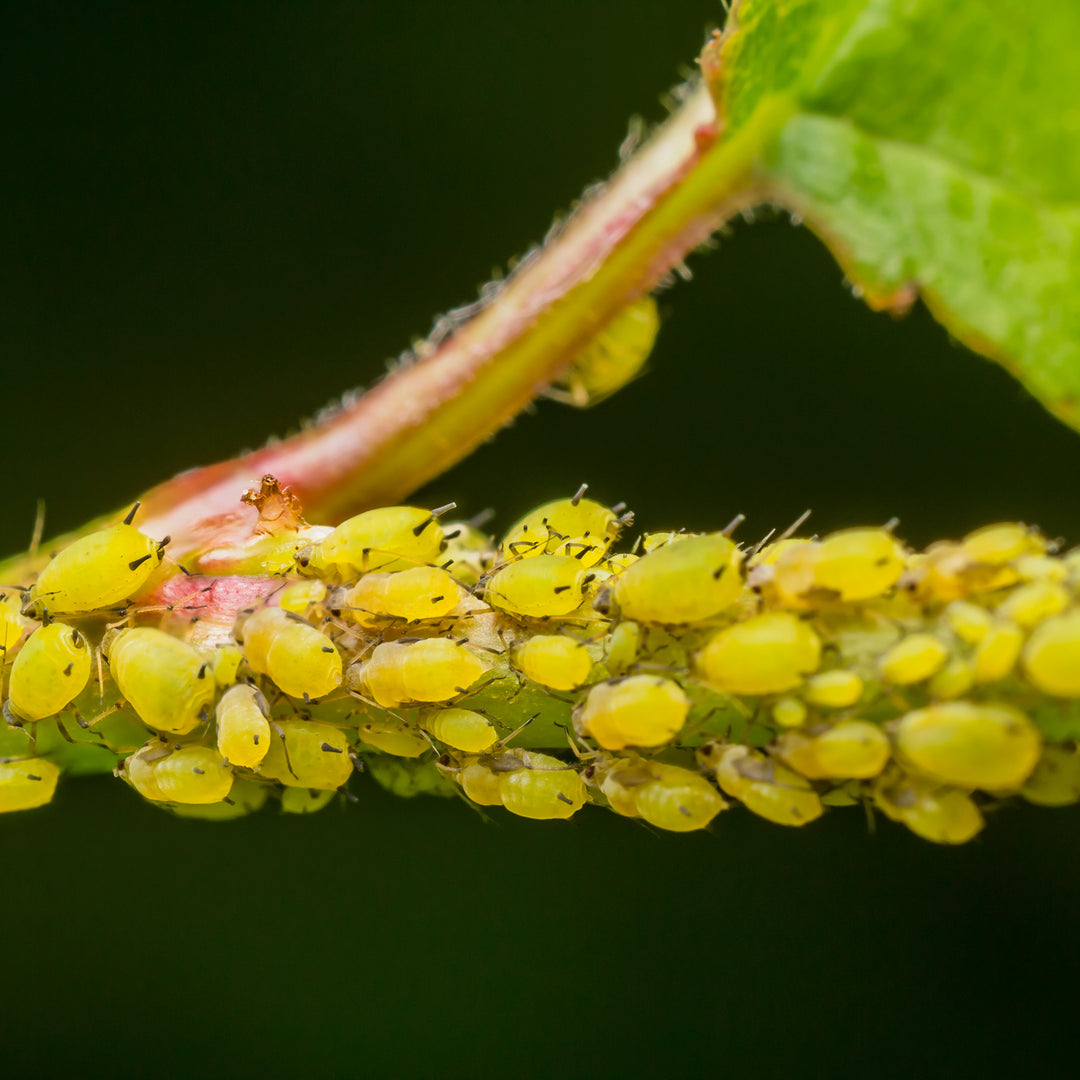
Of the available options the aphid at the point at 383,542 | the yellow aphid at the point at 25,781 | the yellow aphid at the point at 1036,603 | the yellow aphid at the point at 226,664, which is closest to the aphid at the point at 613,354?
the aphid at the point at 383,542

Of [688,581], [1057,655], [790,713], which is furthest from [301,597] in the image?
[1057,655]

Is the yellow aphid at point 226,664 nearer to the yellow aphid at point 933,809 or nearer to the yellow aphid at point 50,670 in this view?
the yellow aphid at point 50,670

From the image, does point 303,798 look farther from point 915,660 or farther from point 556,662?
point 915,660

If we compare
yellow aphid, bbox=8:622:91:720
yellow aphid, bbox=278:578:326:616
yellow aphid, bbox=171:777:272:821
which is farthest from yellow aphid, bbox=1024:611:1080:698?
yellow aphid, bbox=8:622:91:720

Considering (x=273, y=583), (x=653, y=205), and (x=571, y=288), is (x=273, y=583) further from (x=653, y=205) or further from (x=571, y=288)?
(x=653, y=205)

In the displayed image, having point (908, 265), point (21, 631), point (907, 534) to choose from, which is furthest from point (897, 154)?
point (907, 534)

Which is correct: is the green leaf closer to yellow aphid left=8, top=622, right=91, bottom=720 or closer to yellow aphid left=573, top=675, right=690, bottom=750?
yellow aphid left=573, top=675, right=690, bottom=750

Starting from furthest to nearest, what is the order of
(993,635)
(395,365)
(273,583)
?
(395,365) → (273,583) → (993,635)
